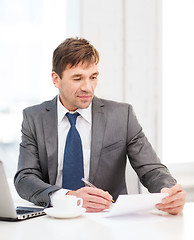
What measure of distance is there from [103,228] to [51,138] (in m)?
0.93

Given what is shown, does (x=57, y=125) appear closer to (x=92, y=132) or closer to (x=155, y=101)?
(x=92, y=132)

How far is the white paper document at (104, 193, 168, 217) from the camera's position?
1.51 m

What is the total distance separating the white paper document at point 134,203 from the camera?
1511 millimetres

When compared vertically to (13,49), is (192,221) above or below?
below

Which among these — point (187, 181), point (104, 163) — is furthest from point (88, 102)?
point (187, 181)

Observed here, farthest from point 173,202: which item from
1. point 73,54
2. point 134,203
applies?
point 73,54

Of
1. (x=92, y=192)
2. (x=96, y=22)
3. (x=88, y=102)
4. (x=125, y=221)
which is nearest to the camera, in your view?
(x=125, y=221)

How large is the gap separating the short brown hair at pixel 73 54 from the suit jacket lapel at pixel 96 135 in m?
0.30

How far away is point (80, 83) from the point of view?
222 centimetres

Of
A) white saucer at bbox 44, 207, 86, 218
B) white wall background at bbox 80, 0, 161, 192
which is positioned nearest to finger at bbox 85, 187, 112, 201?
white saucer at bbox 44, 207, 86, 218

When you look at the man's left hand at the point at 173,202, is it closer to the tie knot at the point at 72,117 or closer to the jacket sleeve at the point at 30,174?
the jacket sleeve at the point at 30,174

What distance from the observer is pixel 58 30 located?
10.0ft

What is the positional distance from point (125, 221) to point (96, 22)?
1.98 meters

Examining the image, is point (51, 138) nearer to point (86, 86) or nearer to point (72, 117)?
point (72, 117)
